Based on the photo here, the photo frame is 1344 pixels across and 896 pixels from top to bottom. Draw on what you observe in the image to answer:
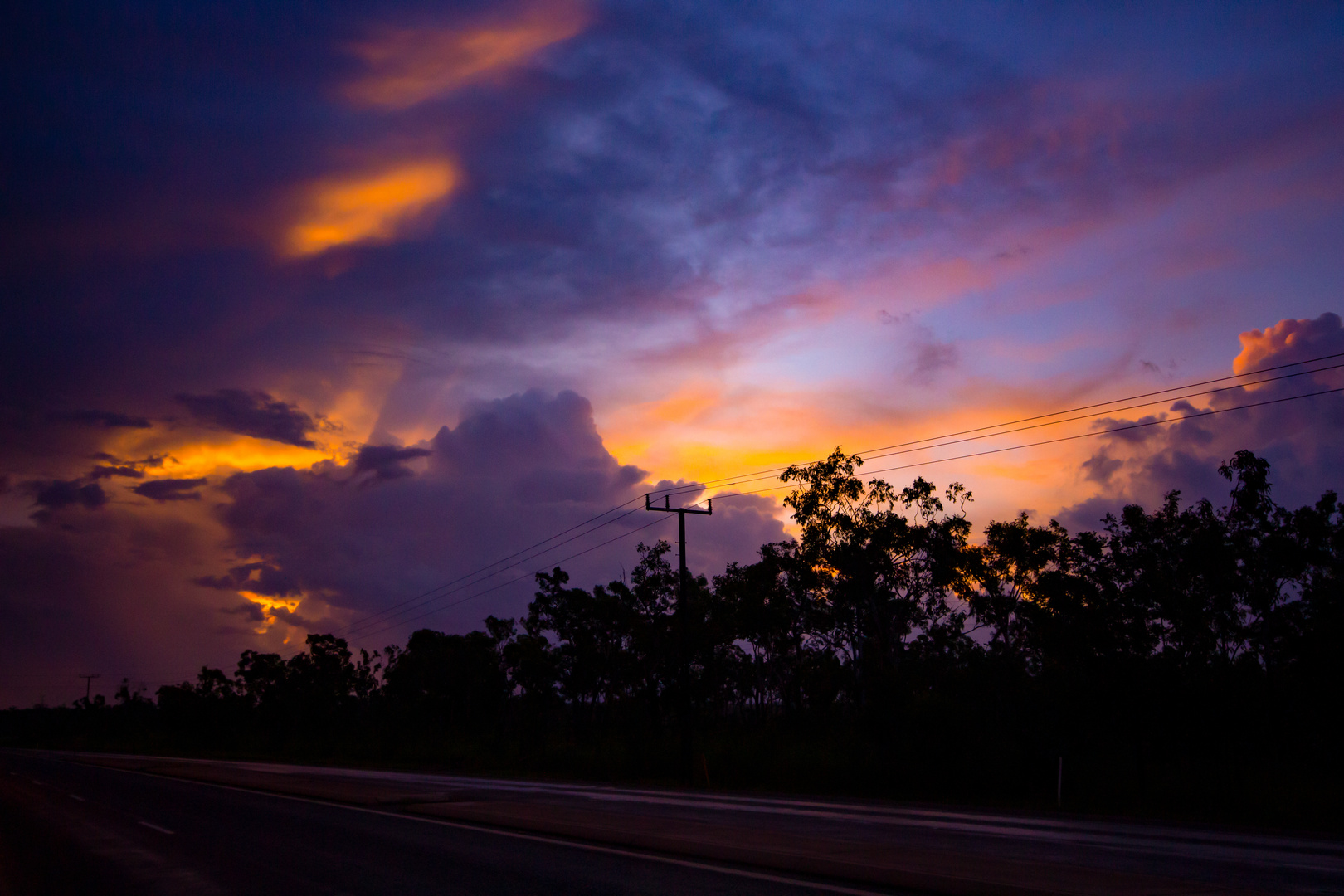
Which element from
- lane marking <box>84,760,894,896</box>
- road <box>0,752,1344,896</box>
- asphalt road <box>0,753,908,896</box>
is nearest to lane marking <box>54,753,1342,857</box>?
road <box>0,752,1344,896</box>

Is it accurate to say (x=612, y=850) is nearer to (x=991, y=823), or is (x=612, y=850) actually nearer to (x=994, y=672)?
(x=991, y=823)

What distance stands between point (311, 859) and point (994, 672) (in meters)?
28.1

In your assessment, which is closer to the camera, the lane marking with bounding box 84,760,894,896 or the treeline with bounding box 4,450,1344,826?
the lane marking with bounding box 84,760,894,896

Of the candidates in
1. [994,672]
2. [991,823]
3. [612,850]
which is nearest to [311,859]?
[612,850]

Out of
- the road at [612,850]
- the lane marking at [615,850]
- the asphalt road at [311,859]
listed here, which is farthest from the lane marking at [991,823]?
the asphalt road at [311,859]

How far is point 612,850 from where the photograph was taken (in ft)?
44.6

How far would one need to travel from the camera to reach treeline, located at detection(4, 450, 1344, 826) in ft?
86.6

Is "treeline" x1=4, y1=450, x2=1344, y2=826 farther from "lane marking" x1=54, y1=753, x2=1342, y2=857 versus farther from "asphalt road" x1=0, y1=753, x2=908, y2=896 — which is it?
"asphalt road" x1=0, y1=753, x2=908, y2=896

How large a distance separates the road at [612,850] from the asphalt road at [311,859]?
0.16ft

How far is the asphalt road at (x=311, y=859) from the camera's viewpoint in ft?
35.7

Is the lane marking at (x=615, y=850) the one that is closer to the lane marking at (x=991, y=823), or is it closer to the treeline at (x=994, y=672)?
the lane marking at (x=991, y=823)

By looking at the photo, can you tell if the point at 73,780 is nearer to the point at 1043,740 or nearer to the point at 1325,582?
the point at 1043,740

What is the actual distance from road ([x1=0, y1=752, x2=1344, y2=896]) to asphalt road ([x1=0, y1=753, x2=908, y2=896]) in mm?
48

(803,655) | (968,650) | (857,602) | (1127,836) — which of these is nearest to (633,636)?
(803,655)
